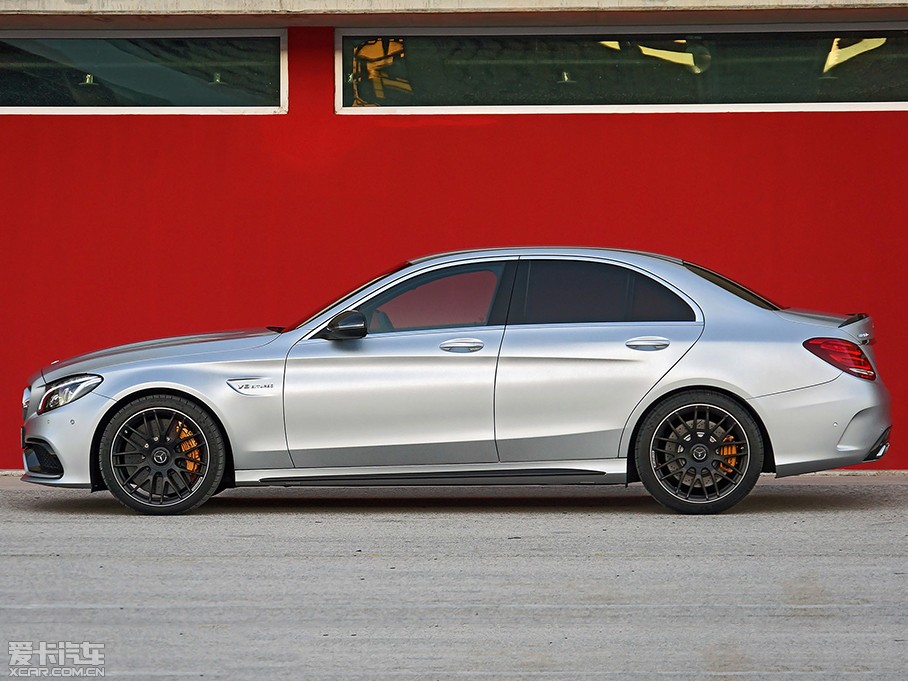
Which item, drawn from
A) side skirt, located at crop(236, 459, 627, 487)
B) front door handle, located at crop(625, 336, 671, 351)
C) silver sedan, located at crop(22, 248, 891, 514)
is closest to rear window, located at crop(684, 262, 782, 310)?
silver sedan, located at crop(22, 248, 891, 514)

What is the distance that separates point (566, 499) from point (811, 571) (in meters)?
3.08

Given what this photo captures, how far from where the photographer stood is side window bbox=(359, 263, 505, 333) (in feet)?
29.3

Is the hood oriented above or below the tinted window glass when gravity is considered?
below

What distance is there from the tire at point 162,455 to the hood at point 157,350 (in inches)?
11.8

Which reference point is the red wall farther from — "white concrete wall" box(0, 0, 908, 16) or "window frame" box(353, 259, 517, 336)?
"window frame" box(353, 259, 517, 336)

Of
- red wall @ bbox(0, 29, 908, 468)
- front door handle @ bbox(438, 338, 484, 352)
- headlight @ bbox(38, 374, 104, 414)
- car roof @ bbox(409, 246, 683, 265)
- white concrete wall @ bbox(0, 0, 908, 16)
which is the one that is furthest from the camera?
red wall @ bbox(0, 29, 908, 468)

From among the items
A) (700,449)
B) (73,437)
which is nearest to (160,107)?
(73,437)

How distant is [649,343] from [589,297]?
1.64 ft

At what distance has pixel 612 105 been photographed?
1217 cm

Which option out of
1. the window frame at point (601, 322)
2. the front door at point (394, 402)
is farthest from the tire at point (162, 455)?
the window frame at point (601, 322)

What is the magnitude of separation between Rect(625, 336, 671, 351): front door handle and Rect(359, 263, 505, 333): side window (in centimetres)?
88

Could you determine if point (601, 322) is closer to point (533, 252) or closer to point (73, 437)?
point (533, 252)

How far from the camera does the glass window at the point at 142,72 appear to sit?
40.3 ft

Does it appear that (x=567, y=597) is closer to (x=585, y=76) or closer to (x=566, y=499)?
(x=566, y=499)
